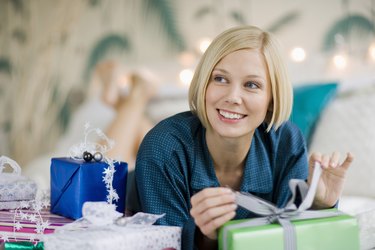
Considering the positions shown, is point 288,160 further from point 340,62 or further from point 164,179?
point 340,62

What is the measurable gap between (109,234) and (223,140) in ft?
1.44

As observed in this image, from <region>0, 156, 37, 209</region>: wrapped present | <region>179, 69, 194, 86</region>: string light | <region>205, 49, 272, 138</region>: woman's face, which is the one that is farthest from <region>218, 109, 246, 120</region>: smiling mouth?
<region>179, 69, 194, 86</region>: string light

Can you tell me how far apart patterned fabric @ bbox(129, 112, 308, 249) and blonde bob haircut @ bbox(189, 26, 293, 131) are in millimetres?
70

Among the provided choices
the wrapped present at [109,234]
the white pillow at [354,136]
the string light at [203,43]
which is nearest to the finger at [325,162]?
the wrapped present at [109,234]

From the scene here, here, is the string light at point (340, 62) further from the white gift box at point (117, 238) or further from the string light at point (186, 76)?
the white gift box at point (117, 238)

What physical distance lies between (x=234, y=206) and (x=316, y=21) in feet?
6.72

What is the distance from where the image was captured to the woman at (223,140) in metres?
1.18

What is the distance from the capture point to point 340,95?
219cm

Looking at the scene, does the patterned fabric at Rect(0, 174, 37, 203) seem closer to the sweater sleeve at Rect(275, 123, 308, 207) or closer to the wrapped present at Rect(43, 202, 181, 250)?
the wrapped present at Rect(43, 202, 181, 250)

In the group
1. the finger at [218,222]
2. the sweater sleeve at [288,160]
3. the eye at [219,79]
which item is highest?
the eye at [219,79]

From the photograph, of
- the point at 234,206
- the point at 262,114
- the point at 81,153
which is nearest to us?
the point at 234,206

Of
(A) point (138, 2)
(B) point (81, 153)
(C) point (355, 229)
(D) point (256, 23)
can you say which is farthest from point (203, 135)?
(A) point (138, 2)

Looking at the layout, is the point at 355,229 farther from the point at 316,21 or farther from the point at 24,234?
the point at 316,21

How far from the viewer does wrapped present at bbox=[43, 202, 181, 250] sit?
0.90 metres
